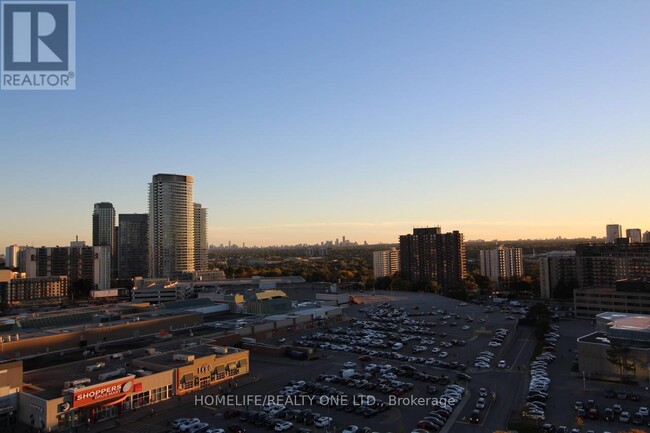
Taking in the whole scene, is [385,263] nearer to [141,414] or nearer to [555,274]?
[555,274]

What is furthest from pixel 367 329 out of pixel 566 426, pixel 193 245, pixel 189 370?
pixel 193 245

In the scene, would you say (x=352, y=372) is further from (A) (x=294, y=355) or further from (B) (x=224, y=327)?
(B) (x=224, y=327)

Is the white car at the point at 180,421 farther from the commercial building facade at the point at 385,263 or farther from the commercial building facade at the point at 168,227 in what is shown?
the commercial building facade at the point at 385,263

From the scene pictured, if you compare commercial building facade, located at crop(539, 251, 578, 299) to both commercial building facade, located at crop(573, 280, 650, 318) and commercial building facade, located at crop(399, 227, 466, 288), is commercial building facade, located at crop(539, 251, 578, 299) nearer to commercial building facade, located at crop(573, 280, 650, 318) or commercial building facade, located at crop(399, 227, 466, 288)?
commercial building facade, located at crop(399, 227, 466, 288)

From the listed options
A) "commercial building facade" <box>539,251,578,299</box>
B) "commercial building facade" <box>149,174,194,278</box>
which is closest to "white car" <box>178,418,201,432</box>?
"commercial building facade" <box>539,251,578,299</box>

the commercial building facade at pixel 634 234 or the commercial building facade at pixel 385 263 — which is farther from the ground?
the commercial building facade at pixel 634 234

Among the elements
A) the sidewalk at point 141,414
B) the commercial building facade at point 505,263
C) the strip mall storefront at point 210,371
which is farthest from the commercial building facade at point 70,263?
the commercial building facade at point 505,263
